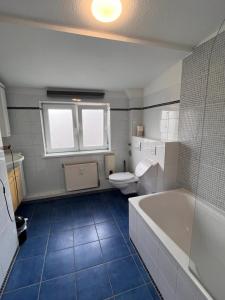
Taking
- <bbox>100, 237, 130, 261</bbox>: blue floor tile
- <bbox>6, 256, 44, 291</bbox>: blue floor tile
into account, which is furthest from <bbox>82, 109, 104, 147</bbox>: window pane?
<bbox>6, 256, 44, 291</bbox>: blue floor tile

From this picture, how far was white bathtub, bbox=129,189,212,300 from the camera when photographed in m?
0.90

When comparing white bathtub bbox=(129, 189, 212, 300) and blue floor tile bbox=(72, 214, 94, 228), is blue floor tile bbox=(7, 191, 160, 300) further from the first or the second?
white bathtub bbox=(129, 189, 212, 300)

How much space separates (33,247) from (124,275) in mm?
1040

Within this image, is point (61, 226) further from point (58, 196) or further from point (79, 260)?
point (58, 196)

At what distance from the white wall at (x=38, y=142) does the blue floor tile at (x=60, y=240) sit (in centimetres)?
95

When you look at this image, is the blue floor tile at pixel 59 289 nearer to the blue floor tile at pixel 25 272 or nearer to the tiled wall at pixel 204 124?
the blue floor tile at pixel 25 272

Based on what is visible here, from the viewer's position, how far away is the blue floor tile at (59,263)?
136 cm

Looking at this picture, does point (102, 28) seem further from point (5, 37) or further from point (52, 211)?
point (52, 211)

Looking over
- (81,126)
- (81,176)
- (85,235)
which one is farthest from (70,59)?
(85,235)

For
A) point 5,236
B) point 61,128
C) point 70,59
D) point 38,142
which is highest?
point 70,59

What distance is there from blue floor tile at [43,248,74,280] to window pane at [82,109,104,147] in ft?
5.80

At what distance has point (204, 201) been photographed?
60.1 inches

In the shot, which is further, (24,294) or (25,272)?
(25,272)

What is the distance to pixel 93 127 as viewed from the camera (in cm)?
287
